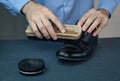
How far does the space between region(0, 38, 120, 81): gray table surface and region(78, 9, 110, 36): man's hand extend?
0.20ft

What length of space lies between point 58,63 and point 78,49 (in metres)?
0.06

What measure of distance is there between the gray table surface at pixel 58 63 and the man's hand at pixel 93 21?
0.06 metres

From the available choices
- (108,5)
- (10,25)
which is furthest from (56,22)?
(10,25)

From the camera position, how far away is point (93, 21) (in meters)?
0.77

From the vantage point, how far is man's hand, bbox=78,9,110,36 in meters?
0.75

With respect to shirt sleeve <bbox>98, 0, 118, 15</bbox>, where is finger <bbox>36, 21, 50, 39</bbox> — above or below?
above

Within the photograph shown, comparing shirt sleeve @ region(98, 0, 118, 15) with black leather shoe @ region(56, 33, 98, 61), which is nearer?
black leather shoe @ region(56, 33, 98, 61)

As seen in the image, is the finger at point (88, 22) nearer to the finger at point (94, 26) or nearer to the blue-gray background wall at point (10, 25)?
the finger at point (94, 26)

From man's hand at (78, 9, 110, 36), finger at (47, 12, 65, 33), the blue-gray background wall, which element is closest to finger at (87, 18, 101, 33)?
man's hand at (78, 9, 110, 36)

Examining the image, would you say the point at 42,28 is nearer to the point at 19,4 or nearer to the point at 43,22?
the point at 43,22

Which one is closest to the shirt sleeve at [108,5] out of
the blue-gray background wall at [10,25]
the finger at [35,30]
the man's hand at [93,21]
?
the man's hand at [93,21]

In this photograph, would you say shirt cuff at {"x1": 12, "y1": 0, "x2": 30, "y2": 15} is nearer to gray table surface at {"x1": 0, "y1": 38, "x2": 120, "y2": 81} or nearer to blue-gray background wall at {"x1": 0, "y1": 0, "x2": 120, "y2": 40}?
gray table surface at {"x1": 0, "y1": 38, "x2": 120, "y2": 81}

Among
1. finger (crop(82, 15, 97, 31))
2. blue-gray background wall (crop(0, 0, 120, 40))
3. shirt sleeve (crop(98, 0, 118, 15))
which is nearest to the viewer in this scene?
finger (crop(82, 15, 97, 31))

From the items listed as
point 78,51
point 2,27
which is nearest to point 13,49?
point 78,51
